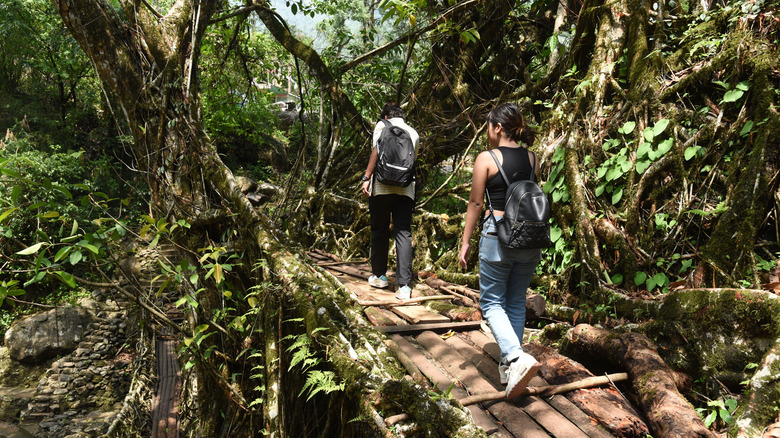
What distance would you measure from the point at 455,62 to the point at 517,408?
6.32m

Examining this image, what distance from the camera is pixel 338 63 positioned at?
349 inches

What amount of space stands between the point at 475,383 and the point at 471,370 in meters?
0.17

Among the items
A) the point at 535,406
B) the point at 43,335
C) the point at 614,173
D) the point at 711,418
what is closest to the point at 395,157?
the point at 614,173

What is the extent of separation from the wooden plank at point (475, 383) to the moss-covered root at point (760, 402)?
967 mm

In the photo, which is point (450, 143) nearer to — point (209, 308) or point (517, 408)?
point (209, 308)

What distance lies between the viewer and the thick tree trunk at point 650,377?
2260 millimetres

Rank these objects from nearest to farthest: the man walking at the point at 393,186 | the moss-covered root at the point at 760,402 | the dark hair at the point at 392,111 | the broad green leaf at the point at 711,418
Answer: the moss-covered root at the point at 760,402, the broad green leaf at the point at 711,418, the man walking at the point at 393,186, the dark hair at the point at 392,111

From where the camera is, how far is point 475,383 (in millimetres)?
2838

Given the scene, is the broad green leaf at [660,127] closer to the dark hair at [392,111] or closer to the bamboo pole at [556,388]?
the bamboo pole at [556,388]

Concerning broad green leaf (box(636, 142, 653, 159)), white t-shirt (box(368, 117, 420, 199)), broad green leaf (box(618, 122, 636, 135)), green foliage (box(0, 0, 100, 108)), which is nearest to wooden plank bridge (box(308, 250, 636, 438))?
white t-shirt (box(368, 117, 420, 199))

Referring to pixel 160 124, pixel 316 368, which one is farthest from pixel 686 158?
pixel 160 124

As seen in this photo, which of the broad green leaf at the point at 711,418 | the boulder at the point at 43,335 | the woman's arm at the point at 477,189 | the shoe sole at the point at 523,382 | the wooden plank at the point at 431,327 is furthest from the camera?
the boulder at the point at 43,335

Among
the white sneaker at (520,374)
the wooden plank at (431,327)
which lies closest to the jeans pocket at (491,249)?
the white sneaker at (520,374)

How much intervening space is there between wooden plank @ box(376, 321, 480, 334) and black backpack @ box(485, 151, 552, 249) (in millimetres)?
1231
